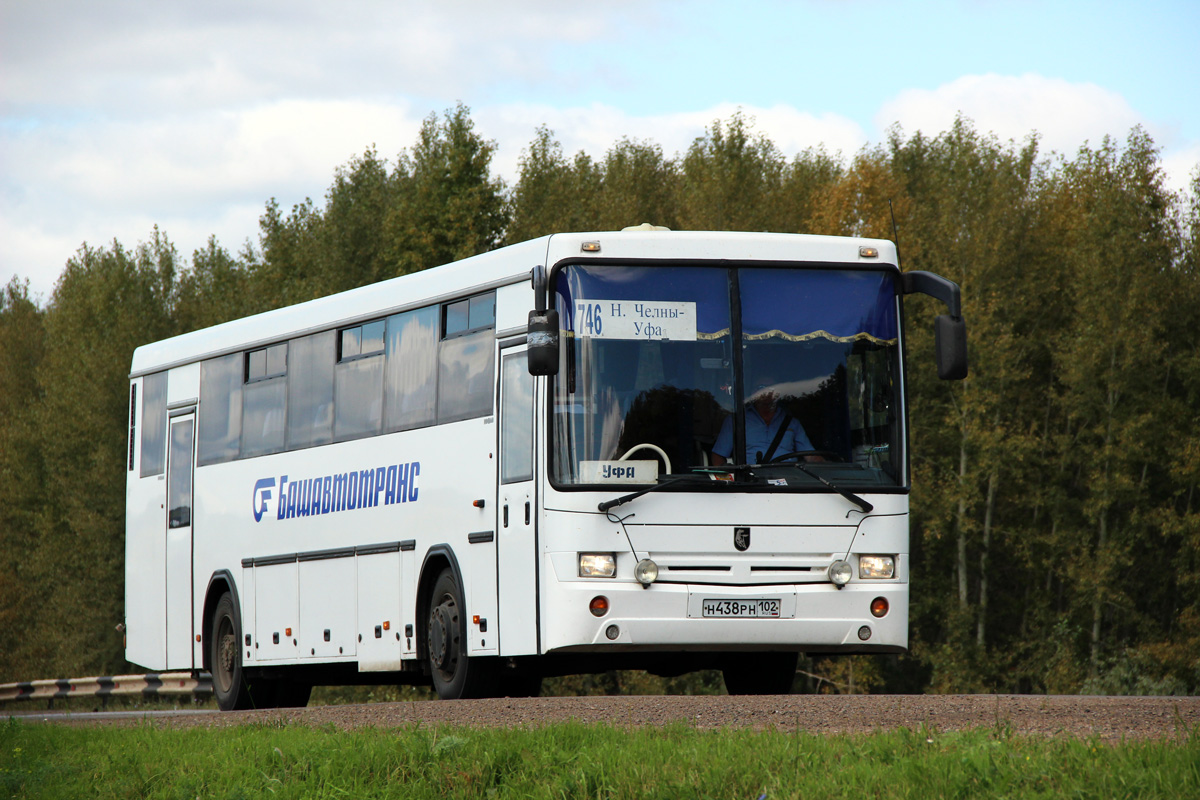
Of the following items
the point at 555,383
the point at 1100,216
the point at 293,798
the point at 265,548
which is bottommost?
the point at 293,798

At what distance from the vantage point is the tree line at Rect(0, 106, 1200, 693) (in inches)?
1588

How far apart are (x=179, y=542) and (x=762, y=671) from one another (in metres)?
7.33

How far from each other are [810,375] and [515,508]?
237 centimetres

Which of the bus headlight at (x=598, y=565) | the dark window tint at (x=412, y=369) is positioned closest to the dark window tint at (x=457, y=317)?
the dark window tint at (x=412, y=369)

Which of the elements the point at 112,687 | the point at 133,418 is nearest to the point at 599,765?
the point at 133,418

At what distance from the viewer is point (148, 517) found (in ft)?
60.5

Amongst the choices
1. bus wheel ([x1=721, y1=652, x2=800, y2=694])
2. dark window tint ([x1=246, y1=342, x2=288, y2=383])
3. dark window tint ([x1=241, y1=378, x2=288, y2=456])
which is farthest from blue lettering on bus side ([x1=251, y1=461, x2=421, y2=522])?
bus wheel ([x1=721, y1=652, x2=800, y2=694])

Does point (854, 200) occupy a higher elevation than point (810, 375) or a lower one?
higher

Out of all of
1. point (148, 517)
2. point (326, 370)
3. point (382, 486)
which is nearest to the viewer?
point (382, 486)

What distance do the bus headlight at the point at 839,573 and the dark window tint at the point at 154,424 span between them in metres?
9.17

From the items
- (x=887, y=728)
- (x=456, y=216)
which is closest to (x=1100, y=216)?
(x=456, y=216)

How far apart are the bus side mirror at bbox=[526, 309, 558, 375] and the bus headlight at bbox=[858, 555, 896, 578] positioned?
2.60m

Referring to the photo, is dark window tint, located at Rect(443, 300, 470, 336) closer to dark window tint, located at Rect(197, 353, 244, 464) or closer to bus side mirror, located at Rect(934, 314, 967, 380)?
bus side mirror, located at Rect(934, 314, 967, 380)

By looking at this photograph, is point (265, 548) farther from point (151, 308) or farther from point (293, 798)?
point (151, 308)
